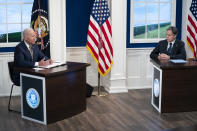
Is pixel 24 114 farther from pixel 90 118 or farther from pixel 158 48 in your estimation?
pixel 158 48

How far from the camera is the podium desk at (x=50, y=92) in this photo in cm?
516

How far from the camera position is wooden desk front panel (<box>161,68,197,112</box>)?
18.7 ft

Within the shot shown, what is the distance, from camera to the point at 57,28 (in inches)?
271

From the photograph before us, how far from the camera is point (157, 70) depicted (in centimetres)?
587

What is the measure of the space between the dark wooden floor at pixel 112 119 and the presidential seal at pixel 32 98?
0.28 meters

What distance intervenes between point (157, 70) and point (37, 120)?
6.98 ft

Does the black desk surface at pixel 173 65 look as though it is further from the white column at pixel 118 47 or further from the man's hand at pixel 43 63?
the man's hand at pixel 43 63

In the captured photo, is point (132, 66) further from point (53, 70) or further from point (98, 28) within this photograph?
point (53, 70)

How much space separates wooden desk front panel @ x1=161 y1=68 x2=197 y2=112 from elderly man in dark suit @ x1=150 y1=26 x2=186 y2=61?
447 millimetres

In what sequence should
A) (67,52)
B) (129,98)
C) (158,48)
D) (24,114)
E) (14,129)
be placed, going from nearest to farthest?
(14,129) < (24,114) < (158,48) < (129,98) < (67,52)

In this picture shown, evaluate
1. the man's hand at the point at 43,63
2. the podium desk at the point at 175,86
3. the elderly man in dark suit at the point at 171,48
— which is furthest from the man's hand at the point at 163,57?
the man's hand at the point at 43,63

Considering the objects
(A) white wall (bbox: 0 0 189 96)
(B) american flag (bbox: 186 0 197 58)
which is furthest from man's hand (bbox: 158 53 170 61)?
(B) american flag (bbox: 186 0 197 58)

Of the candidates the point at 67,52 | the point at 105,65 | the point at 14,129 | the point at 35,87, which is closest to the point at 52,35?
the point at 67,52

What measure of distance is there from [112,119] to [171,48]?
1680mm
